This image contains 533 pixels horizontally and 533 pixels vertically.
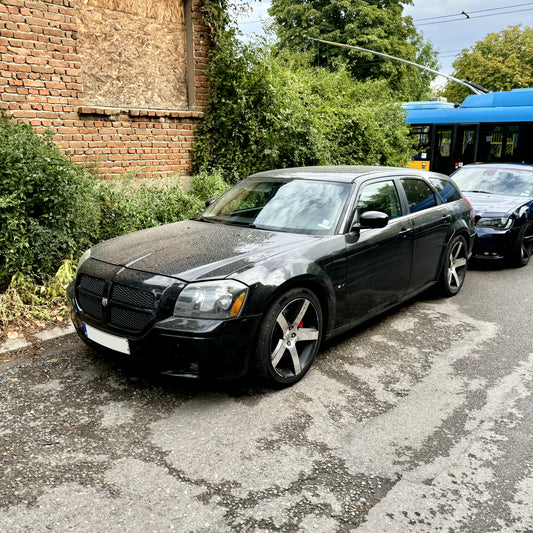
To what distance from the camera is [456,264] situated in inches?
246

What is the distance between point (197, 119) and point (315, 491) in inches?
281

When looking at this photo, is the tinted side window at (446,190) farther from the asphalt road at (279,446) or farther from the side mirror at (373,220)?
the asphalt road at (279,446)

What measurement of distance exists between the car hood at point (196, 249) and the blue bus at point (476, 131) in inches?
435

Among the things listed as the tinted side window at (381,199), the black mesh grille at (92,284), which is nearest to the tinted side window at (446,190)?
the tinted side window at (381,199)

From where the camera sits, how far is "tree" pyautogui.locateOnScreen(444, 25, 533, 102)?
36.0 metres

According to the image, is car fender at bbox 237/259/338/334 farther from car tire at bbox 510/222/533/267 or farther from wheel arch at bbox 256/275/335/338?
car tire at bbox 510/222/533/267

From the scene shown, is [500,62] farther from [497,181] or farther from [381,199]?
[381,199]

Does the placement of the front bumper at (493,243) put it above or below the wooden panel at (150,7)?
below

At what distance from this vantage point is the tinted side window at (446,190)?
235 inches

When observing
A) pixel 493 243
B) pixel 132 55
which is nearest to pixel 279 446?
pixel 493 243

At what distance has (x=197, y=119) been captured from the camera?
8.69m

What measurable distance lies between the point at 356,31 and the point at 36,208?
3116 cm

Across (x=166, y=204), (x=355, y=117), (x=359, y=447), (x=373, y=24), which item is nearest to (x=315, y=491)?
(x=359, y=447)

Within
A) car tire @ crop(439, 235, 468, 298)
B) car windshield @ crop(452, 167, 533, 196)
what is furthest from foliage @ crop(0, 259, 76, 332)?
car windshield @ crop(452, 167, 533, 196)
